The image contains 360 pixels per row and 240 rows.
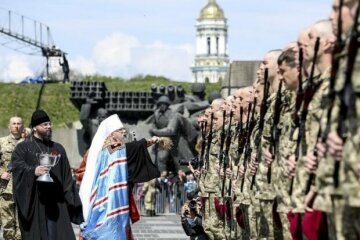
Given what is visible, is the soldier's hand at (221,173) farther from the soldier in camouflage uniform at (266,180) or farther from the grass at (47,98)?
the grass at (47,98)

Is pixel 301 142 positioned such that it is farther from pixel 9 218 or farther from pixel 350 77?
pixel 9 218

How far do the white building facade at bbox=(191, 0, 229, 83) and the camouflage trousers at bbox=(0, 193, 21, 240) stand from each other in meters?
128

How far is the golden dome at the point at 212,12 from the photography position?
154 metres

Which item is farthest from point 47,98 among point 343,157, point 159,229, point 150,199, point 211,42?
point 211,42

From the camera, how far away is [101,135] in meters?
17.0

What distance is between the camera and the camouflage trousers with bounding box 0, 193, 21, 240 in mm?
18578

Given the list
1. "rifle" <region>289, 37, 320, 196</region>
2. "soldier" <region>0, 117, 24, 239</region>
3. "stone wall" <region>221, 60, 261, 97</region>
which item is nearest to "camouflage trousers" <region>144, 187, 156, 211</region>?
"stone wall" <region>221, 60, 261, 97</region>

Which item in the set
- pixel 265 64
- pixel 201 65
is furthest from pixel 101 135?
pixel 201 65

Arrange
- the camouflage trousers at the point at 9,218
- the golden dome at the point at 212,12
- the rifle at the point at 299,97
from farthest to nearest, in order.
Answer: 1. the golden dome at the point at 212,12
2. the camouflage trousers at the point at 9,218
3. the rifle at the point at 299,97

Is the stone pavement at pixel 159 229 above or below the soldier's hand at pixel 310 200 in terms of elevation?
below

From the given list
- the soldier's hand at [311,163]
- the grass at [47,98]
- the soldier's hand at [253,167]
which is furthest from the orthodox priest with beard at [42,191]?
the grass at [47,98]

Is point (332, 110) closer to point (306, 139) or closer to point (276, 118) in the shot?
point (306, 139)

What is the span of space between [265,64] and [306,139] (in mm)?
2597

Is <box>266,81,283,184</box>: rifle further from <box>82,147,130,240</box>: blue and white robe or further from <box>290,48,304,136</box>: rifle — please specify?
<box>82,147,130,240</box>: blue and white robe
